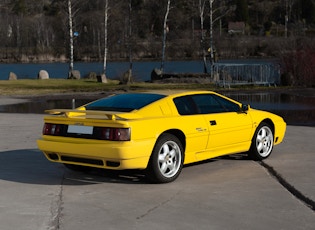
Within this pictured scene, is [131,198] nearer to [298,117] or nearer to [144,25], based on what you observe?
[298,117]

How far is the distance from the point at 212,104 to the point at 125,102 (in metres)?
1.43

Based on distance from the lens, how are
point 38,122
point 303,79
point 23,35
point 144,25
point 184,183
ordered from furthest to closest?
point 23,35 < point 144,25 < point 303,79 < point 38,122 < point 184,183

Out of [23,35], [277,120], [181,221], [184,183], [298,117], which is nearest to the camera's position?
[181,221]

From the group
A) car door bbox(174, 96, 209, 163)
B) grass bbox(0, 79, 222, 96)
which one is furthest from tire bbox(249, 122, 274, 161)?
grass bbox(0, 79, 222, 96)

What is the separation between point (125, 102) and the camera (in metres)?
8.85

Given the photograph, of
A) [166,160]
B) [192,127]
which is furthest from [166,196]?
[192,127]

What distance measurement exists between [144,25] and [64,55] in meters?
15.0

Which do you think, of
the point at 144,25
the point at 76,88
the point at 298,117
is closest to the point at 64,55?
the point at 144,25

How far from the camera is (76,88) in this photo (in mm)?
33031

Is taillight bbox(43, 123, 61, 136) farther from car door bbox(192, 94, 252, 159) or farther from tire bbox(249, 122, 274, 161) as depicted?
tire bbox(249, 122, 274, 161)

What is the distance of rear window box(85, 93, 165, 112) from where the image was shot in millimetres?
8609

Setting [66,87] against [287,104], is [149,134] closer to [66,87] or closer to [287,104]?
[287,104]

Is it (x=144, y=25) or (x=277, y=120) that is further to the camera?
(x=144, y=25)

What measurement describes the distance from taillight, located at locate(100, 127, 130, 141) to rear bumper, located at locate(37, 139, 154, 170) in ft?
0.23
